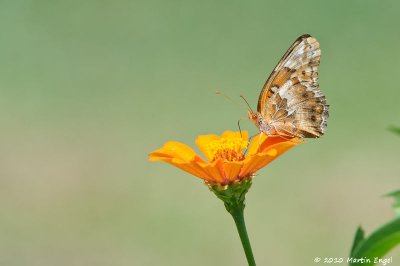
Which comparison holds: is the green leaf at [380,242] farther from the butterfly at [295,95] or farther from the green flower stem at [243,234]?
the butterfly at [295,95]

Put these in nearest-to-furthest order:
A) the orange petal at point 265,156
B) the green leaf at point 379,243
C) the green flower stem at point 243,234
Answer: the green leaf at point 379,243
the green flower stem at point 243,234
the orange petal at point 265,156

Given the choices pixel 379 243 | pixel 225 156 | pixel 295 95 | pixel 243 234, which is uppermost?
pixel 295 95

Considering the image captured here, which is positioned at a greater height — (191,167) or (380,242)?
(191,167)

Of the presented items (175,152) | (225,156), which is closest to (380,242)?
(175,152)

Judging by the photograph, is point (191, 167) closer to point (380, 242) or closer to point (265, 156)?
point (265, 156)

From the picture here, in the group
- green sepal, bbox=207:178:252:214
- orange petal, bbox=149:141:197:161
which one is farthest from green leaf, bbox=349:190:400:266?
orange petal, bbox=149:141:197:161

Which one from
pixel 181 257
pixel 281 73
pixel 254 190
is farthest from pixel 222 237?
pixel 281 73

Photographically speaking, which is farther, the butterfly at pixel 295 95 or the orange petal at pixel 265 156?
the butterfly at pixel 295 95

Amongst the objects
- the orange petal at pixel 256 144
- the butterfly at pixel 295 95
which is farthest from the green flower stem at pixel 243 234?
the butterfly at pixel 295 95
